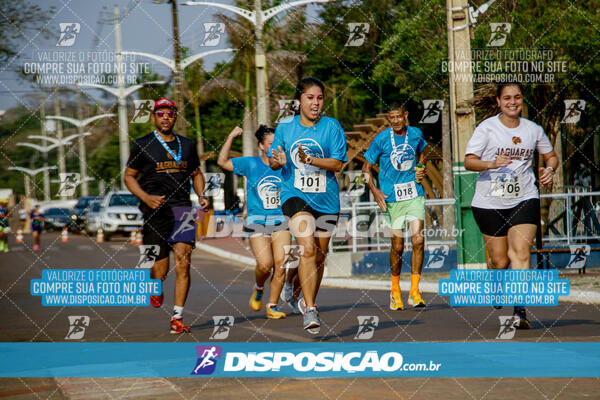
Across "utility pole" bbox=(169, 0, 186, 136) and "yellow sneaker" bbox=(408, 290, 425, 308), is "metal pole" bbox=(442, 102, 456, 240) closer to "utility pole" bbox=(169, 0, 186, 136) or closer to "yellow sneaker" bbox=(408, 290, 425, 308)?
"utility pole" bbox=(169, 0, 186, 136)

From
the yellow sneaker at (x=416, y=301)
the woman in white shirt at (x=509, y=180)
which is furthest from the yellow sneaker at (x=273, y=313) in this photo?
the woman in white shirt at (x=509, y=180)

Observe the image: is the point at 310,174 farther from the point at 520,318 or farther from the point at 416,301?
the point at 416,301

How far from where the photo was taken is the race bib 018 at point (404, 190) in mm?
9750

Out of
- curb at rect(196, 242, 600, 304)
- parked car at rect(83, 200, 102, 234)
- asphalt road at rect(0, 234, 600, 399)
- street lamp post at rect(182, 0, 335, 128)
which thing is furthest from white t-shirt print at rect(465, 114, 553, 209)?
parked car at rect(83, 200, 102, 234)

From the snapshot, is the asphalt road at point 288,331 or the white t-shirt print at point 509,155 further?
the white t-shirt print at point 509,155

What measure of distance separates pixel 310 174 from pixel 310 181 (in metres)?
0.06

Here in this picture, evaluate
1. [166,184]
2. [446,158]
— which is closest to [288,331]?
[166,184]

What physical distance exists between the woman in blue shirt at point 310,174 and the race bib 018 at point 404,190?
7.06 feet

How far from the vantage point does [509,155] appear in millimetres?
7793

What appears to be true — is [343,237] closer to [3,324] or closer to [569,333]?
[3,324]

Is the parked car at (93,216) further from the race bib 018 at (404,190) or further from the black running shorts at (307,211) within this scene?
the black running shorts at (307,211)

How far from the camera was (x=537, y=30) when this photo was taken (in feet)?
60.7

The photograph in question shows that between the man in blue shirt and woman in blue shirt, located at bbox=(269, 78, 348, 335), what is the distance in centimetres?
191

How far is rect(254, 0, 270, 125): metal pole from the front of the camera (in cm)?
1939
